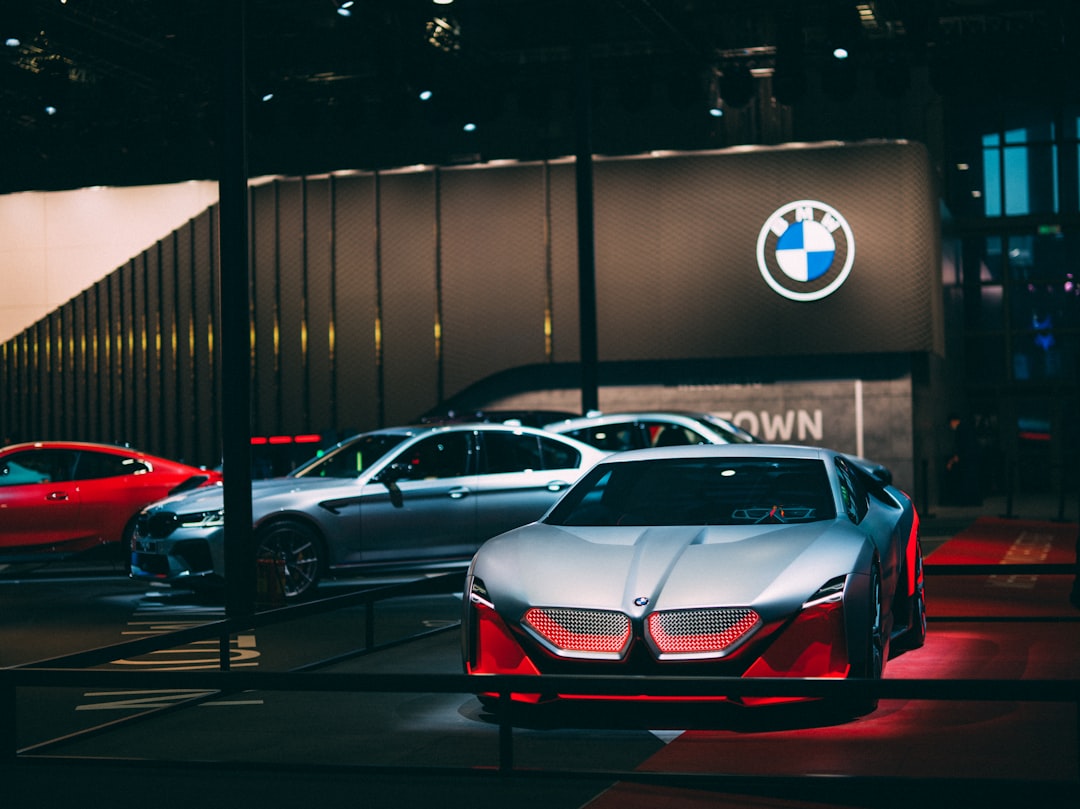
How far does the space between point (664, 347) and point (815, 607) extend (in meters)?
22.4

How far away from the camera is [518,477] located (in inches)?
587

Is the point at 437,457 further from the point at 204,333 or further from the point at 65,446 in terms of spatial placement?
the point at 204,333

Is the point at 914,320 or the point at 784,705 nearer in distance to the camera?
the point at 784,705

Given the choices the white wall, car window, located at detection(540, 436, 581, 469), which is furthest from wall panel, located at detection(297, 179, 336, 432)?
car window, located at detection(540, 436, 581, 469)

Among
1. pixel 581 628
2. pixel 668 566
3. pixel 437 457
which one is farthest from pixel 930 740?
pixel 437 457

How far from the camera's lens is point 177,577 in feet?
45.9

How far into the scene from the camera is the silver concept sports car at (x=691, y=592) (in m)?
7.09

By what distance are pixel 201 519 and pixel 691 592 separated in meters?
7.77

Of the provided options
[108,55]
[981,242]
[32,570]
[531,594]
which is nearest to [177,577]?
[32,570]

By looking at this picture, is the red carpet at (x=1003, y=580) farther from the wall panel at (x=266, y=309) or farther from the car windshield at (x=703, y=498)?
the wall panel at (x=266, y=309)

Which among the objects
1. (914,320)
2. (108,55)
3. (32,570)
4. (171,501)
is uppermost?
(108,55)

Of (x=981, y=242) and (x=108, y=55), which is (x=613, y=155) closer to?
(x=108, y=55)

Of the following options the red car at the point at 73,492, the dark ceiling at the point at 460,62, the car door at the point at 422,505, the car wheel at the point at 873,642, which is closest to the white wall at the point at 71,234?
the dark ceiling at the point at 460,62

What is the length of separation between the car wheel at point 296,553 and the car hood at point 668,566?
6.16m
